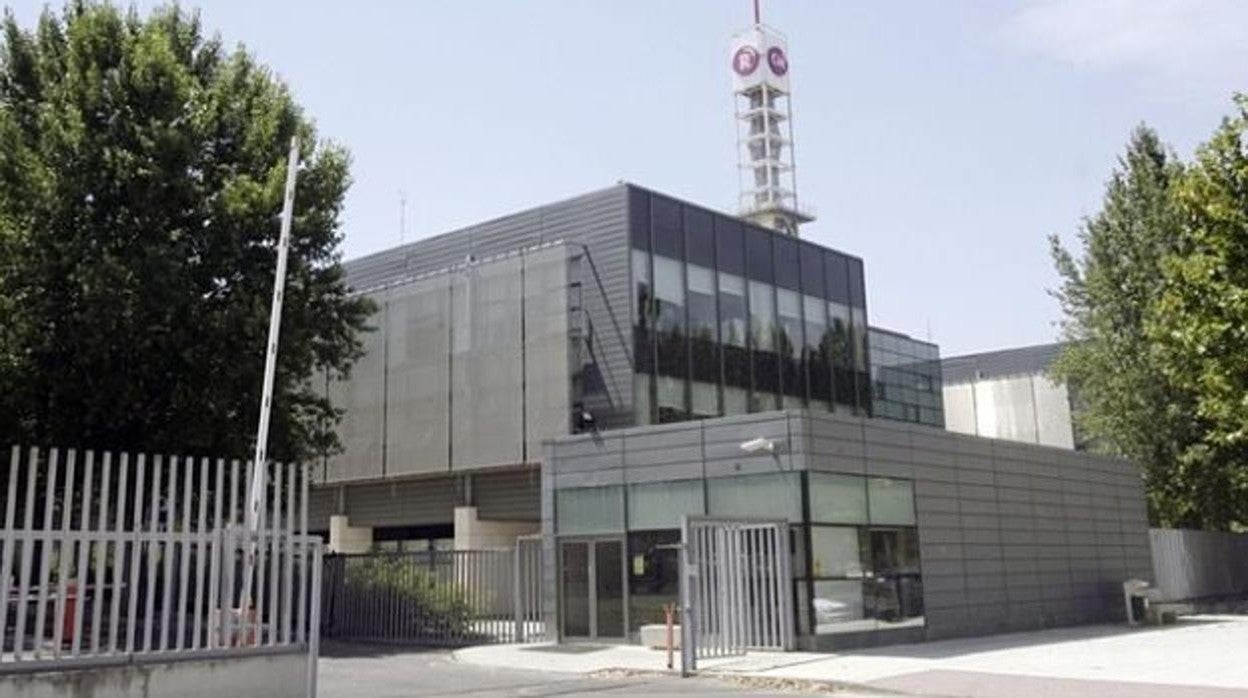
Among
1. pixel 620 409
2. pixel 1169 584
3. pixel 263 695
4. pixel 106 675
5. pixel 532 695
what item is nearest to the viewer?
pixel 106 675

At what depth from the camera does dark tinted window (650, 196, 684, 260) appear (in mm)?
32056

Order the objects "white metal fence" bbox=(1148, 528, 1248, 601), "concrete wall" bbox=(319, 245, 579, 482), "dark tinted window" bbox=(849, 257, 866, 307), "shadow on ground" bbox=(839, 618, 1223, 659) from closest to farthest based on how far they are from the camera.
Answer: "shadow on ground" bbox=(839, 618, 1223, 659) < "concrete wall" bbox=(319, 245, 579, 482) < "white metal fence" bbox=(1148, 528, 1248, 601) < "dark tinted window" bbox=(849, 257, 866, 307)

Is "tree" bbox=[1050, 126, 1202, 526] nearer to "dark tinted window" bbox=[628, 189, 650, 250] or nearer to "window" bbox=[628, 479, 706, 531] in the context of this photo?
"dark tinted window" bbox=[628, 189, 650, 250]

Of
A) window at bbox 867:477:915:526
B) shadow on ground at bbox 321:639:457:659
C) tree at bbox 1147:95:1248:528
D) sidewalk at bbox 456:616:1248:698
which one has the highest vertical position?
tree at bbox 1147:95:1248:528

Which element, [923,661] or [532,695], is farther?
[923,661]

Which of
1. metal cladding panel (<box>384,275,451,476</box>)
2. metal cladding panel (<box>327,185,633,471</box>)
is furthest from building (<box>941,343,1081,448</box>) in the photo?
metal cladding panel (<box>384,275,451,476</box>)

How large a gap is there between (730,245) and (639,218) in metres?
3.83

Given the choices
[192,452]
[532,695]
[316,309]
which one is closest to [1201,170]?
[532,695]

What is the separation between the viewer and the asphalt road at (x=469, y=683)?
15.3 m

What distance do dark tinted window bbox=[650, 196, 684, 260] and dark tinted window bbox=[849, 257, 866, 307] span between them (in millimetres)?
8556

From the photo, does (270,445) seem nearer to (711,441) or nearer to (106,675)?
(711,441)

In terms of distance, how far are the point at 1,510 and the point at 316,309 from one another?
28.3 ft

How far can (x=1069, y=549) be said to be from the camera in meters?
27.7

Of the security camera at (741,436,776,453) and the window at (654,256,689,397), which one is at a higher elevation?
the window at (654,256,689,397)
